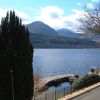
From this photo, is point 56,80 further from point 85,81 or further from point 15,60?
point 15,60

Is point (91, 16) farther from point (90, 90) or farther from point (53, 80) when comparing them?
point (53, 80)

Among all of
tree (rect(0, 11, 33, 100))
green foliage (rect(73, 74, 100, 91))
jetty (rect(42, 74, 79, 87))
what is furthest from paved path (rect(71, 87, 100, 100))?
jetty (rect(42, 74, 79, 87))

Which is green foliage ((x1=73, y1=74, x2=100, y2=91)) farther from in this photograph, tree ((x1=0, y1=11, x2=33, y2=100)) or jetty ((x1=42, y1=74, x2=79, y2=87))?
jetty ((x1=42, y1=74, x2=79, y2=87))

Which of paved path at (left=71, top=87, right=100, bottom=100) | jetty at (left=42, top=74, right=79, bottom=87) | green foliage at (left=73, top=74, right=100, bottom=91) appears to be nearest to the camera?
paved path at (left=71, top=87, right=100, bottom=100)

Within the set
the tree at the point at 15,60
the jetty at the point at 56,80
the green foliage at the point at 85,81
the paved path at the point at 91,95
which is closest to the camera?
the tree at the point at 15,60

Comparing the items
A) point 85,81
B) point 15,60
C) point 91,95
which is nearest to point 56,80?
point 85,81

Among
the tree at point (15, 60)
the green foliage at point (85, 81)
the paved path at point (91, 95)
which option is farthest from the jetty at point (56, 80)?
the tree at point (15, 60)

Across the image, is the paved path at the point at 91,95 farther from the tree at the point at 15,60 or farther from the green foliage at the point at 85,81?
the tree at the point at 15,60

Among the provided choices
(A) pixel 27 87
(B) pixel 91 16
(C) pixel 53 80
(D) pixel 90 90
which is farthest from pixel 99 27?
(C) pixel 53 80

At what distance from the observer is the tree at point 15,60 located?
1656cm

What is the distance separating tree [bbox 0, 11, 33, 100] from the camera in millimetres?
16562

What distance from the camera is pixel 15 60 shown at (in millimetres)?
16859

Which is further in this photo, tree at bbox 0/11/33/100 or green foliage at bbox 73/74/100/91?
green foliage at bbox 73/74/100/91

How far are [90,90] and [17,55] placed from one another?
8913 millimetres
